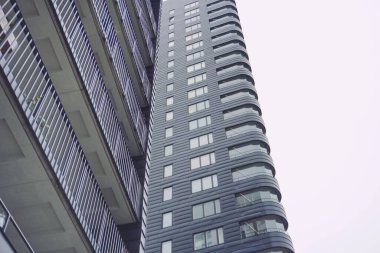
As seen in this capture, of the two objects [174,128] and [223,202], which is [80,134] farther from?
[174,128]

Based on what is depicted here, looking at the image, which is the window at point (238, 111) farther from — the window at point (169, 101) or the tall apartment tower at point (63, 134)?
the tall apartment tower at point (63, 134)

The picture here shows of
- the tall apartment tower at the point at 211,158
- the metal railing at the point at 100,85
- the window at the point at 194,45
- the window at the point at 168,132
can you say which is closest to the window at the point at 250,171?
the tall apartment tower at the point at 211,158

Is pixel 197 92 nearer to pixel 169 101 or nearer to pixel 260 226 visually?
pixel 169 101

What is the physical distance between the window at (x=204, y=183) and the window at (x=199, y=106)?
9101 mm

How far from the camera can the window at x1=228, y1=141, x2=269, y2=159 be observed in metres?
34.6

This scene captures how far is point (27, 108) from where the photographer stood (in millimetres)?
8531

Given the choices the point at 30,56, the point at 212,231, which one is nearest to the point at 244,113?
the point at 212,231

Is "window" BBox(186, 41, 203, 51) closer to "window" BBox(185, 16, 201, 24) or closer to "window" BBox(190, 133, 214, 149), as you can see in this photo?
"window" BBox(185, 16, 201, 24)

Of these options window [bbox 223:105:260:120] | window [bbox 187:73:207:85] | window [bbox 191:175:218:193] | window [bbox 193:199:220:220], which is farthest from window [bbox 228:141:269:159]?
window [bbox 187:73:207:85]

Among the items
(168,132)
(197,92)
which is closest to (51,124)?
(168,132)

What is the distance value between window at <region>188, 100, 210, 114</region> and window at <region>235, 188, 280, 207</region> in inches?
472

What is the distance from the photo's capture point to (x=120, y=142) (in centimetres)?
1529

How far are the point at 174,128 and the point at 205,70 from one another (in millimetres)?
8898

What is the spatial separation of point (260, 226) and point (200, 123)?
13225 millimetres
